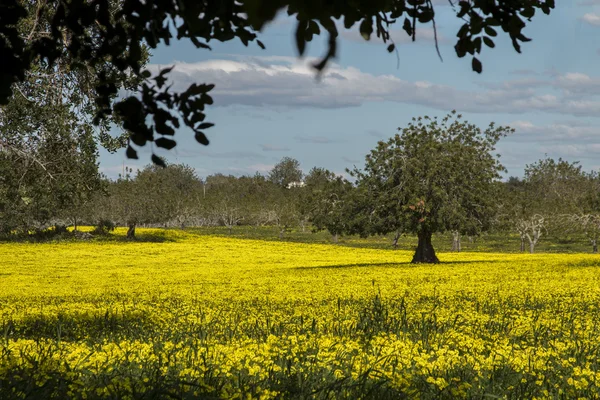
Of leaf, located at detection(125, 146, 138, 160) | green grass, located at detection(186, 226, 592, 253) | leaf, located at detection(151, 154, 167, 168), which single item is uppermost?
leaf, located at detection(125, 146, 138, 160)

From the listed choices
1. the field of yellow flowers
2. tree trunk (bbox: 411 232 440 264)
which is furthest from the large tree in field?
the field of yellow flowers

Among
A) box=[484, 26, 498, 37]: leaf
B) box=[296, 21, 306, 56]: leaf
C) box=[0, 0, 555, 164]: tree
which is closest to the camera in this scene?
box=[296, 21, 306, 56]: leaf

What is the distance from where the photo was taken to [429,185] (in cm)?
4112

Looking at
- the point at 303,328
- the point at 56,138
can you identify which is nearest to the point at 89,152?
the point at 56,138

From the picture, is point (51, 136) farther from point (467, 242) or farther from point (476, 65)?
point (467, 242)

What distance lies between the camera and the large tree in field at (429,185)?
4012cm

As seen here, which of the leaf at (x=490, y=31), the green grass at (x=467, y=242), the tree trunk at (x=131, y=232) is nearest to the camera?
the leaf at (x=490, y=31)

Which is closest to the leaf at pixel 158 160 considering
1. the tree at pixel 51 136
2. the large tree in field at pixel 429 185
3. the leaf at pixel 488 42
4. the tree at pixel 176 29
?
the tree at pixel 176 29

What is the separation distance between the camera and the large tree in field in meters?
40.1

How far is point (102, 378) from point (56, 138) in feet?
46.9

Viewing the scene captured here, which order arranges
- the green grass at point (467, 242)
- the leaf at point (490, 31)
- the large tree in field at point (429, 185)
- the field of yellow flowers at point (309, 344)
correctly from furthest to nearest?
the green grass at point (467, 242)
the large tree in field at point (429, 185)
the field of yellow flowers at point (309, 344)
the leaf at point (490, 31)

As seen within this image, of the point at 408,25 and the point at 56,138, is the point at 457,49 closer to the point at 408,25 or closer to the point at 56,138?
the point at 408,25

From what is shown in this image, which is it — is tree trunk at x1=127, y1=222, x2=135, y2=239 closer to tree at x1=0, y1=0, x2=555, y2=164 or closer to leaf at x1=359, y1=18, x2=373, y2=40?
tree at x1=0, y1=0, x2=555, y2=164

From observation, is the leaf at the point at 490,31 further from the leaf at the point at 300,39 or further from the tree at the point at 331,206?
the tree at the point at 331,206
